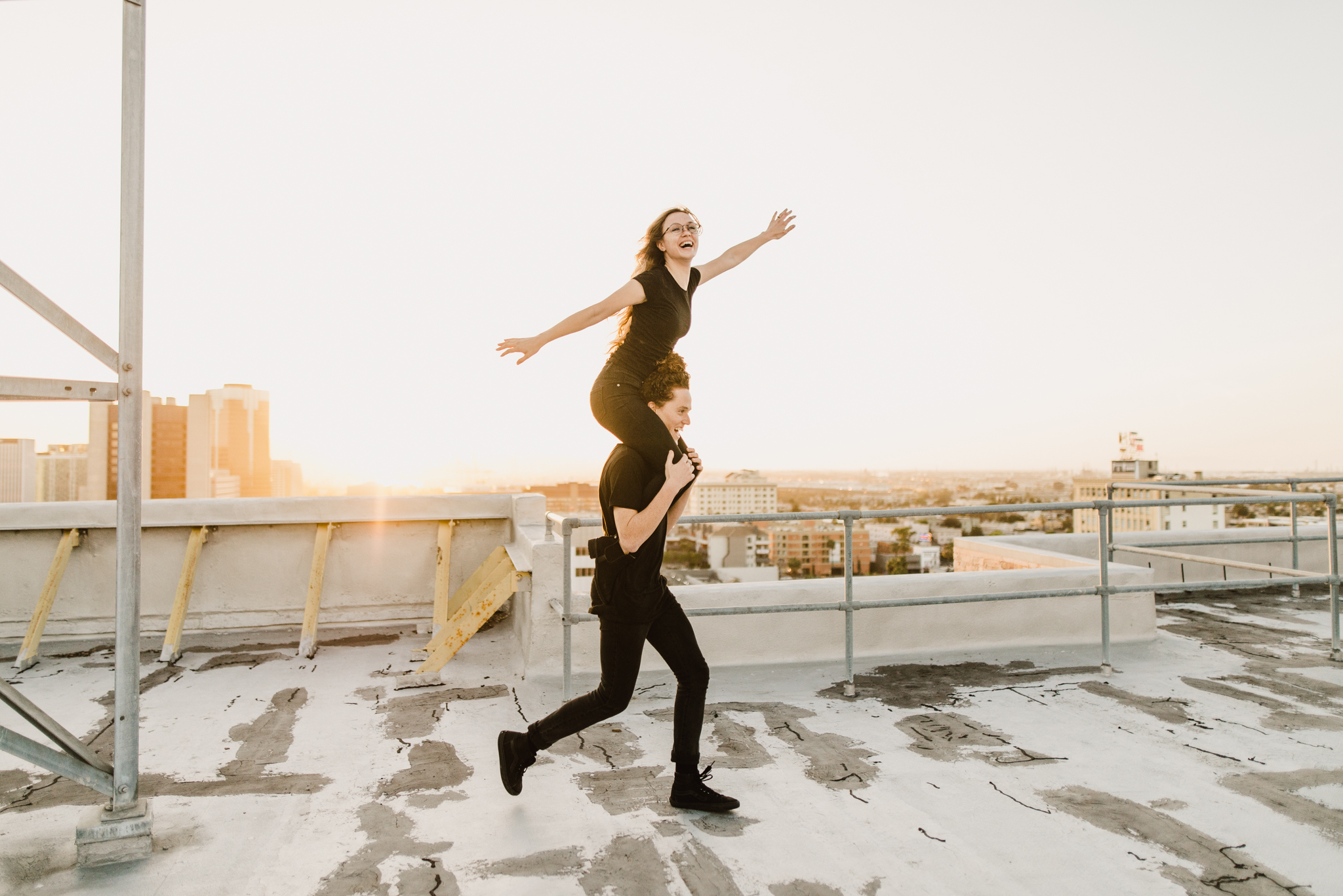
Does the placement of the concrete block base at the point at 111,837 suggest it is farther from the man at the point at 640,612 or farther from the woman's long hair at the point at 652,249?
the woman's long hair at the point at 652,249

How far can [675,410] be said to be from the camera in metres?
2.53

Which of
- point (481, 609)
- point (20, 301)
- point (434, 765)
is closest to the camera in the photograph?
point (20, 301)

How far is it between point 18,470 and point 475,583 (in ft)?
8.78

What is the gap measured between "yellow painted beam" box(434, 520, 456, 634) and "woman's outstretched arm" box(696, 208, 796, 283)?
297cm

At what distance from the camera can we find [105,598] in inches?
215

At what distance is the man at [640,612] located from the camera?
7.96ft

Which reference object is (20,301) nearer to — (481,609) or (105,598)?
(481,609)

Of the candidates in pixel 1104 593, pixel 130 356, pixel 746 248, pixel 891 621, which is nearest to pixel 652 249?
pixel 746 248

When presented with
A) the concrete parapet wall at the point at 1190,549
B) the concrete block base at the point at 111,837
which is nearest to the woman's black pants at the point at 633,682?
the concrete block base at the point at 111,837

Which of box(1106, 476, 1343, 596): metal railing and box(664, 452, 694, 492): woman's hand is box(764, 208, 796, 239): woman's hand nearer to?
box(664, 452, 694, 492): woman's hand

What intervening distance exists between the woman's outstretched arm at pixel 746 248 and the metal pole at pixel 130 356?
1.83 metres

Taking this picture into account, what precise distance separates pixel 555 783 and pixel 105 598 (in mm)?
4463

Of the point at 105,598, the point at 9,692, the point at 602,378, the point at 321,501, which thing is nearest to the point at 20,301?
the point at 9,692

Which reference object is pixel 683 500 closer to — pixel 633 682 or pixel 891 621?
pixel 633 682
